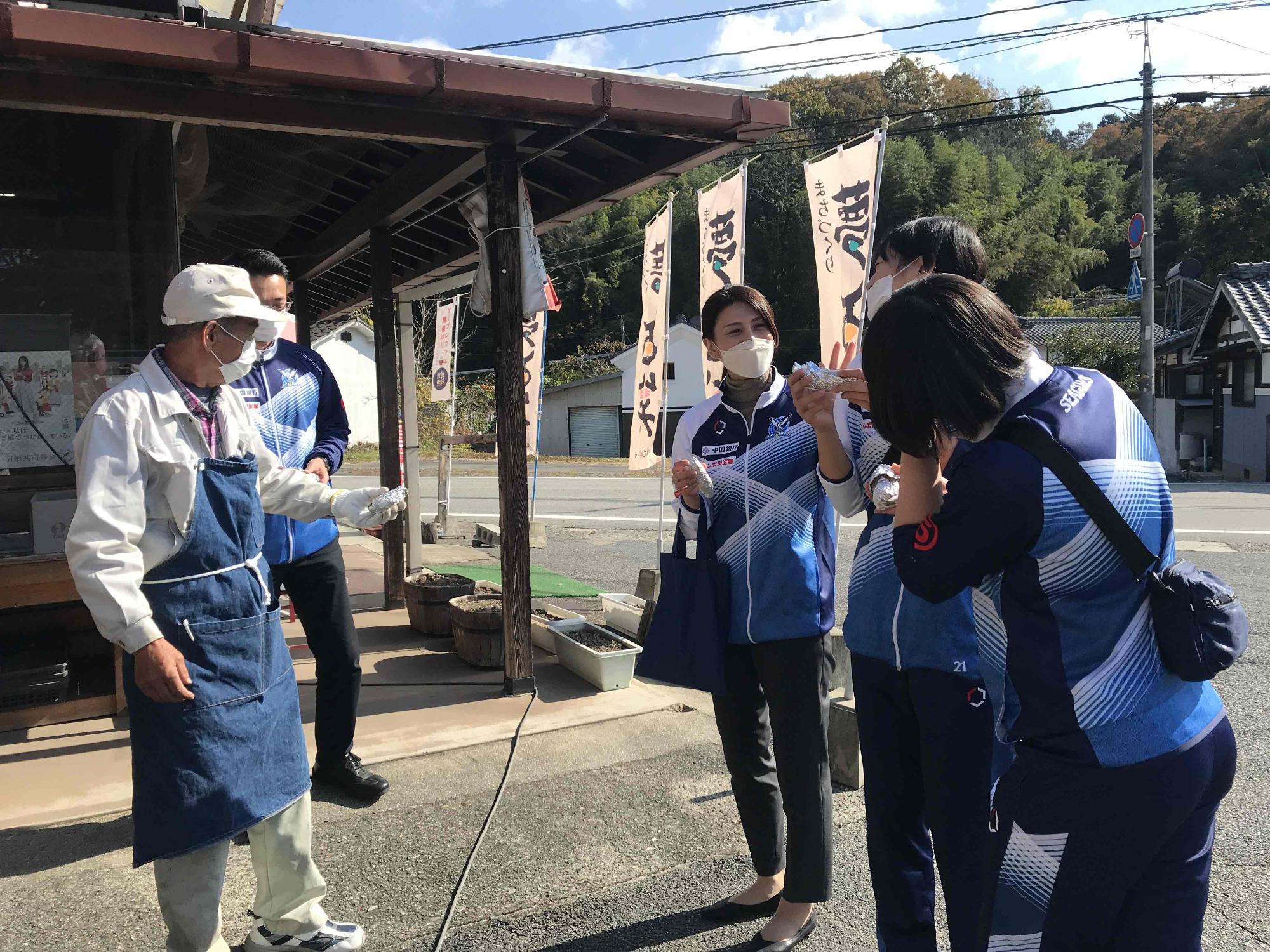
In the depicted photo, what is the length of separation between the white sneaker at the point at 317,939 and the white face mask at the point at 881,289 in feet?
7.92

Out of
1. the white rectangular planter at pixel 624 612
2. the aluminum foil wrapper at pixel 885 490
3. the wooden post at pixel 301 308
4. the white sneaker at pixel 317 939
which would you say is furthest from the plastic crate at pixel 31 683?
the wooden post at pixel 301 308

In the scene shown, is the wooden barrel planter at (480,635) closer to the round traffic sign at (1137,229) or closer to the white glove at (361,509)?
the white glove at (361,509)

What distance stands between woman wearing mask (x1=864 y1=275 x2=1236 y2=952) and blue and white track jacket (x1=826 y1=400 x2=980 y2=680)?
0.49 meters

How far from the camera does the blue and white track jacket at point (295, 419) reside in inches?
140

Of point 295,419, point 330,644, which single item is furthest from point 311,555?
point 295,419

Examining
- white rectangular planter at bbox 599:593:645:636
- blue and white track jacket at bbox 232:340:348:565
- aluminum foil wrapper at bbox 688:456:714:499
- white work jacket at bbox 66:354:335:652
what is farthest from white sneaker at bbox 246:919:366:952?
white rectangular planter at bbox 599:593:645:636

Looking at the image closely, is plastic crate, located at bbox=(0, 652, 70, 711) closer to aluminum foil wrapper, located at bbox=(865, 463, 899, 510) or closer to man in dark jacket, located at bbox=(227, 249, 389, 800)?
man in dark jacket, located at bbox=(227, 249, 389, 800)

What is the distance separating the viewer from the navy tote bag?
279cm

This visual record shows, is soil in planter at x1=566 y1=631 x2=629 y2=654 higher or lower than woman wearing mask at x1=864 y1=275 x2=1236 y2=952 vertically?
lower

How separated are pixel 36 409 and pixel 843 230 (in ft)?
15.9

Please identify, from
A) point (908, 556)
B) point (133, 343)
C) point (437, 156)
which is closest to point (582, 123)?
point (437, 156)

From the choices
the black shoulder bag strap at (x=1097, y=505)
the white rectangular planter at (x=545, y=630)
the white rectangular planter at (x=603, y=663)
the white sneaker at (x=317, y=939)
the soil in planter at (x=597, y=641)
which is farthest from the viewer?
the white rectangular planter at (x=545, y=630)

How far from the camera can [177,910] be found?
2314 millimetres

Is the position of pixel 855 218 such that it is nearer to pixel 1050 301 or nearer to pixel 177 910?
pixel 177 910
